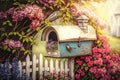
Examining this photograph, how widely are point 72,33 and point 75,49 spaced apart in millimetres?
374

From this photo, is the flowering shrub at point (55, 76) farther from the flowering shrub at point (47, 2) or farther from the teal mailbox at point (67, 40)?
the flowering shrub at point (47, 2)

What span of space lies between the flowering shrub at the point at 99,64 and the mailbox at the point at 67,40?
0.29 meters

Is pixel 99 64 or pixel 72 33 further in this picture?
pixel 99 64

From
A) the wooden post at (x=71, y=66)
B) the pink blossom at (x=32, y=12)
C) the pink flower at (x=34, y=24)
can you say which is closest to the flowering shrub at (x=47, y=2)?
the pink blossom at (x=32, y=12)

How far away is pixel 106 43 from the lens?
719 cm

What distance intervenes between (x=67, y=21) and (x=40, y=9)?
700 mm

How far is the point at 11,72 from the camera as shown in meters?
6.10

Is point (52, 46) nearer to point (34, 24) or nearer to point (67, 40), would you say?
point (67, 40)

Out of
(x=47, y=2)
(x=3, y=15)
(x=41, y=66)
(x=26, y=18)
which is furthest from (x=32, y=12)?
(x=41, y=66)

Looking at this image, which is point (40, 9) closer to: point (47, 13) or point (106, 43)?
point (47, 13)

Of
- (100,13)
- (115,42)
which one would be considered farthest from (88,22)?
(115,42)

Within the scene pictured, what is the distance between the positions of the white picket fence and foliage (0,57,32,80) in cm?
21

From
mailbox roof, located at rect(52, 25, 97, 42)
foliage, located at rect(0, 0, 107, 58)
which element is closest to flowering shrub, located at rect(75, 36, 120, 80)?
mailbox roof, located at rect(52, 25, 97, 42)

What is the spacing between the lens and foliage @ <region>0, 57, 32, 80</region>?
5.87 m
